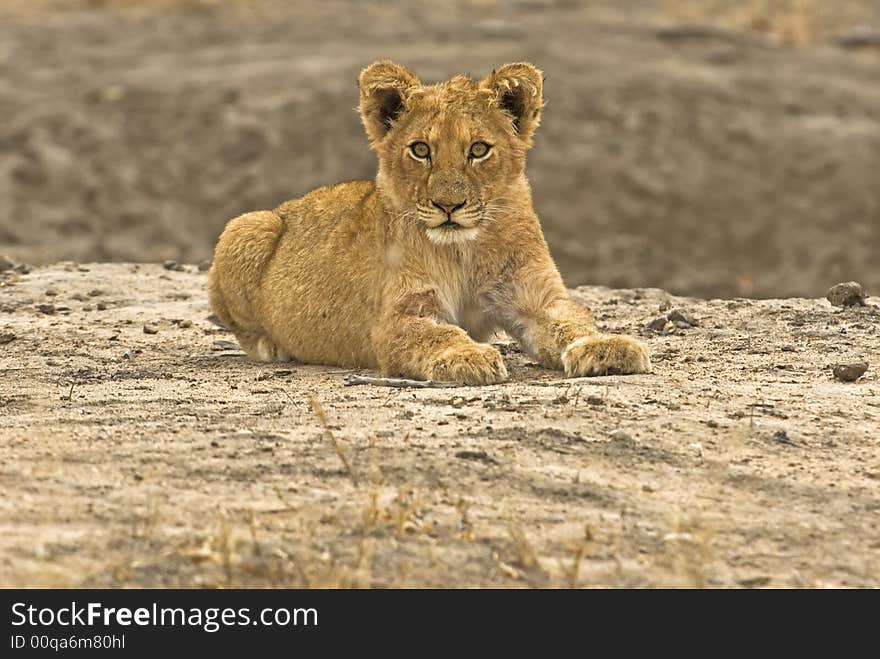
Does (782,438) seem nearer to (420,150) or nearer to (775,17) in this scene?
(420,150)

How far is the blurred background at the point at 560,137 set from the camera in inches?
595

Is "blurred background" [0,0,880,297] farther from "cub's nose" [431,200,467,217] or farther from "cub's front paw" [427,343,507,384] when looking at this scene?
"cub's front paw" [427,343,507,384]

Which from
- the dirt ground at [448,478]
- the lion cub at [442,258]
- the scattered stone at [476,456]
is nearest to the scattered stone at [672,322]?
the dirt ground at [448,478]

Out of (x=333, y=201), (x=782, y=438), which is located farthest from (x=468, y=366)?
(x=333, y=201)

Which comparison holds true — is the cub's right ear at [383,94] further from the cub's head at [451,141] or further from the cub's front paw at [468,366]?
the cub's front paw at [468,366]

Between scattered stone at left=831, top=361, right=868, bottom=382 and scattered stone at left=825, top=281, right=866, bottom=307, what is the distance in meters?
1.87

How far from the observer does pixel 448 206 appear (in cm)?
696

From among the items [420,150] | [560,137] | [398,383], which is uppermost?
[420,150]

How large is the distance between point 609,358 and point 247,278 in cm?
255

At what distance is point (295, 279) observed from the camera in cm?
814

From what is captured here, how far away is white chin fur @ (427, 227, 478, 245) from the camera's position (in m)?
7.02

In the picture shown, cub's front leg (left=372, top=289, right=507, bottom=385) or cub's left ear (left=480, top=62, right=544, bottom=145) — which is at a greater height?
cub's left ear (left=480, top=62, right=544, bottom=145)

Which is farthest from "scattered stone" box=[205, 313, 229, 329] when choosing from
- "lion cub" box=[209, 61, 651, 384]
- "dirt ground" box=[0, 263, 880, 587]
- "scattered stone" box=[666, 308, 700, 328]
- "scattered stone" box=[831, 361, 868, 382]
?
"scattered stone" box=[831, 361, 868, 382]
